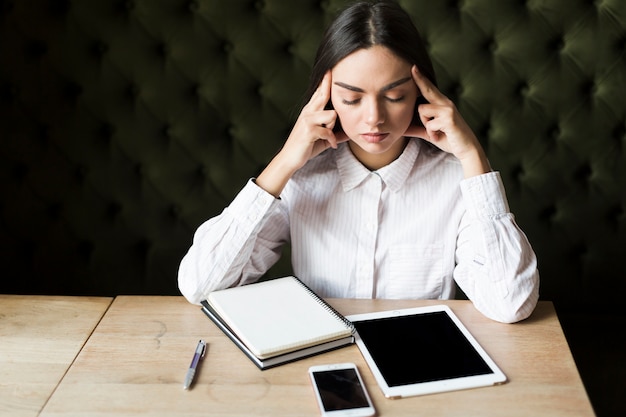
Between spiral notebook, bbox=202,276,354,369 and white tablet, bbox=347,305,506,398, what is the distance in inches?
2.2

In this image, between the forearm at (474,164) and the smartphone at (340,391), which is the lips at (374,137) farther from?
the smartphone at (340,391)

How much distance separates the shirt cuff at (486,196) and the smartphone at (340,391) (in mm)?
435

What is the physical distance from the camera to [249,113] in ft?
5.91

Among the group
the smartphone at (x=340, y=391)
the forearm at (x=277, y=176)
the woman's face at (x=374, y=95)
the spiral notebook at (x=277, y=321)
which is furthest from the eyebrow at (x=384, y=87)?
the smartphone at (x=340, y=391)

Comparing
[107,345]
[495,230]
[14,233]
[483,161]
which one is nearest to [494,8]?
[483,161]

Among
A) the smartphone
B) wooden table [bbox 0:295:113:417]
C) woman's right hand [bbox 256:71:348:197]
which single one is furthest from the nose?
wooden table [bbox 0:295:113:417]

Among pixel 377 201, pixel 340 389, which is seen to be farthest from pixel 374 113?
pixel 340 389

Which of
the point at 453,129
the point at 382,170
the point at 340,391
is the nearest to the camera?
the point at 340,391

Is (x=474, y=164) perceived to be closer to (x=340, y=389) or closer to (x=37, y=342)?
(x=340, y=389)

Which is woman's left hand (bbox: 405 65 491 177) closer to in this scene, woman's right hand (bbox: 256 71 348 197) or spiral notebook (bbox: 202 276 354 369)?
woman's right hand (bbox: 256 71 348 197)

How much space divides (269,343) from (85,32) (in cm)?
119

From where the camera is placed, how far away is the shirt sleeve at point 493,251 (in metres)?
1.17

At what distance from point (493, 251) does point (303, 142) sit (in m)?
0.43

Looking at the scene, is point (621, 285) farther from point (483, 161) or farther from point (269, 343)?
point (269, 343)
